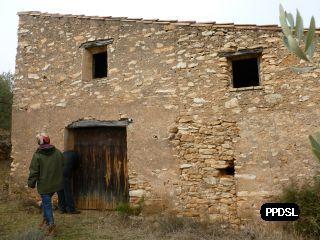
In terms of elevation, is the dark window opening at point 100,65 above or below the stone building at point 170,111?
above

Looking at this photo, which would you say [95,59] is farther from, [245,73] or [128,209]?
[128,209]

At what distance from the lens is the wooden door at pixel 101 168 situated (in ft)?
25.0

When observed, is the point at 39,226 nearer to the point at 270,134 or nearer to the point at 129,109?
the point at 129,109

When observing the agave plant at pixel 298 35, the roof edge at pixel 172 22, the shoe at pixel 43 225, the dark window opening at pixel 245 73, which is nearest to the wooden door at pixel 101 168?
the shoe at pixel 43 225

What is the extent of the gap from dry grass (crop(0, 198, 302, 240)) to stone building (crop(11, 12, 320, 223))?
408 millimetres

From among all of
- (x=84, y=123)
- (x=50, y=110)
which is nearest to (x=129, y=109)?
(x=84, y=123)

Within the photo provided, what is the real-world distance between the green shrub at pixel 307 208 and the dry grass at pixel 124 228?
0.21 m

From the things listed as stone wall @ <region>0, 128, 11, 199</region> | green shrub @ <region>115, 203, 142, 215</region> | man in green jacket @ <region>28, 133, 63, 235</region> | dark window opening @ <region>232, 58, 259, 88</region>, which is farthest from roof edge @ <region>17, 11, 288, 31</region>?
stone wall @ <region>0, 128, 11, 199</region>

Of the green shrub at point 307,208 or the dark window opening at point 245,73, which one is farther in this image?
the dark window opening at point 245,73

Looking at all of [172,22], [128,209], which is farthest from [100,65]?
[128,209]

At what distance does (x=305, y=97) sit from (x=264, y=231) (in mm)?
2414

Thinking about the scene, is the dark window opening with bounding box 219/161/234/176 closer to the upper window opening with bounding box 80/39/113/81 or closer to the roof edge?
the roof edge

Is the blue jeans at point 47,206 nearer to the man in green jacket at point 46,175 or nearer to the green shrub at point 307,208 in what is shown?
the man in green jacket at point 46,175

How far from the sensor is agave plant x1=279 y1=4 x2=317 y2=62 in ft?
5.35
